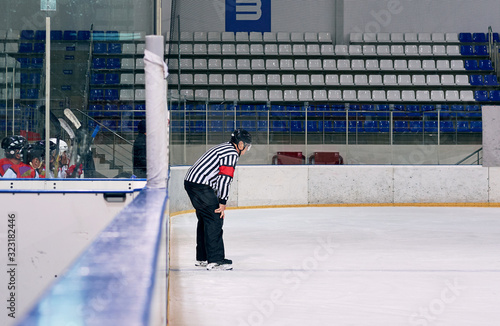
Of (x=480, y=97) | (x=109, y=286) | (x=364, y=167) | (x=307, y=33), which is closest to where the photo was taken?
(x=109, y=286)

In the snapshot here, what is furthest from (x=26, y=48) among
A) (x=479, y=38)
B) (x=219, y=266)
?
(x=479, y=38)

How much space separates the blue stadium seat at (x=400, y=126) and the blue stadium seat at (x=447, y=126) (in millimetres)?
863

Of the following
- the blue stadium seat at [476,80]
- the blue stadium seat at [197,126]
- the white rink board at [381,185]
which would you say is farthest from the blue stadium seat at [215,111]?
the blue stadium seat at [476,80]

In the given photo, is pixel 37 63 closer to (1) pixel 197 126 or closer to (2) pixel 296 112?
(1) pixel 197 126

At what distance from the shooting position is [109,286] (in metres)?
1.27

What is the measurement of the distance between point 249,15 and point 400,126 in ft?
30.5

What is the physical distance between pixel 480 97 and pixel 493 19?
3.57m

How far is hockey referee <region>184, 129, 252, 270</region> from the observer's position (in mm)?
5816

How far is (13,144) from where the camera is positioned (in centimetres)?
614

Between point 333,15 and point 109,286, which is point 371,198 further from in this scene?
point 109,286

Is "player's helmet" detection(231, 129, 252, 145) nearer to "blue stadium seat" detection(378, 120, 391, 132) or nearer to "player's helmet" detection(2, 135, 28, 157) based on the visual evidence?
"player's helmet" detection(2, 135, 28, 157)

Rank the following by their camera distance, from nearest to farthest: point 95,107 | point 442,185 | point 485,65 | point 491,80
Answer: point 95,107
point 442,185
point 491,80
point 485,65

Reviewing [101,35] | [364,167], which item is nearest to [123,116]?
[101,35]

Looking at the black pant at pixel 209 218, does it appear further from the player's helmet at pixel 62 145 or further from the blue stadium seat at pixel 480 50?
the blue stadium seat at pixel 480 50
